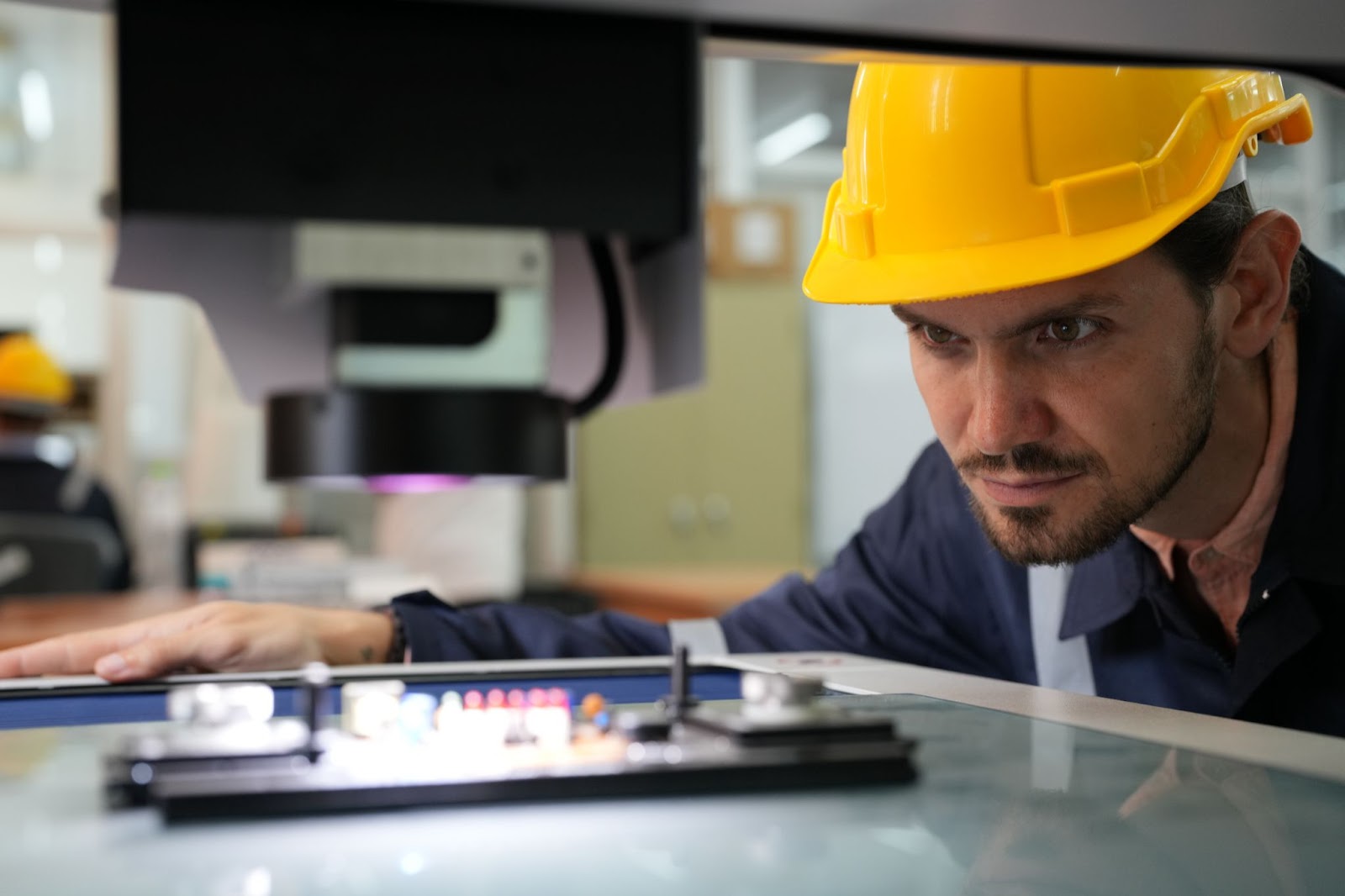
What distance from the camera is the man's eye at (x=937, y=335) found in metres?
1.03

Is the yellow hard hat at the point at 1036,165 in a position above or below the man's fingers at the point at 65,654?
above

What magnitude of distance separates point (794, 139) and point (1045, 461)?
640 cm

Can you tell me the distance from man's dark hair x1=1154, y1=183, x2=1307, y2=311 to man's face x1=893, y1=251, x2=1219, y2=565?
0.05 feet

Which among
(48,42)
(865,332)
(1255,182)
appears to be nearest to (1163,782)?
(1255,182)

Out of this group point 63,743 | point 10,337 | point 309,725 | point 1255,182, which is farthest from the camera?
point 10,337

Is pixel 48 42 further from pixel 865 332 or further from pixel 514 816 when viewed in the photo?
pixel 514 816

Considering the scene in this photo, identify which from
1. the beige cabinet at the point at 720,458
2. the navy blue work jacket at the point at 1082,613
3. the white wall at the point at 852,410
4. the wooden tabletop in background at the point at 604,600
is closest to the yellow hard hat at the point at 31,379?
the wooden tabletop in background at the point at 604,600

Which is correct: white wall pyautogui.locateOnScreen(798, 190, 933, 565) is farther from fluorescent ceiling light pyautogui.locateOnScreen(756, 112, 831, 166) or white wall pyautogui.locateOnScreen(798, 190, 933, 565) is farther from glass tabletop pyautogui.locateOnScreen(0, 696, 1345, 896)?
glass tabletop pyautogui.locateOnScreen(0, 696, 1345, 896)

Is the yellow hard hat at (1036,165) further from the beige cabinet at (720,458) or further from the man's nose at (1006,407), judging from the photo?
the beige cabinet at (720,458)

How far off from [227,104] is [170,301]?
5.38 m

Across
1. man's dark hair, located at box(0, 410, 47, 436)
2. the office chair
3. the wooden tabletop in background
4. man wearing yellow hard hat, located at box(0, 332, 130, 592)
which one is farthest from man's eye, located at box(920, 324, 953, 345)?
man's dark hair, located at box(0, 410, 47, 436)

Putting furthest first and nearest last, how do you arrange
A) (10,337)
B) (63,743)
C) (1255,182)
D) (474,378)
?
(10,337) → (474,378) → (1255,182) → (63,743)

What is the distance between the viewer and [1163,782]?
0.58 metres

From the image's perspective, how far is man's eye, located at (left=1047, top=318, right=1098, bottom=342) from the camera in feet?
3.20
